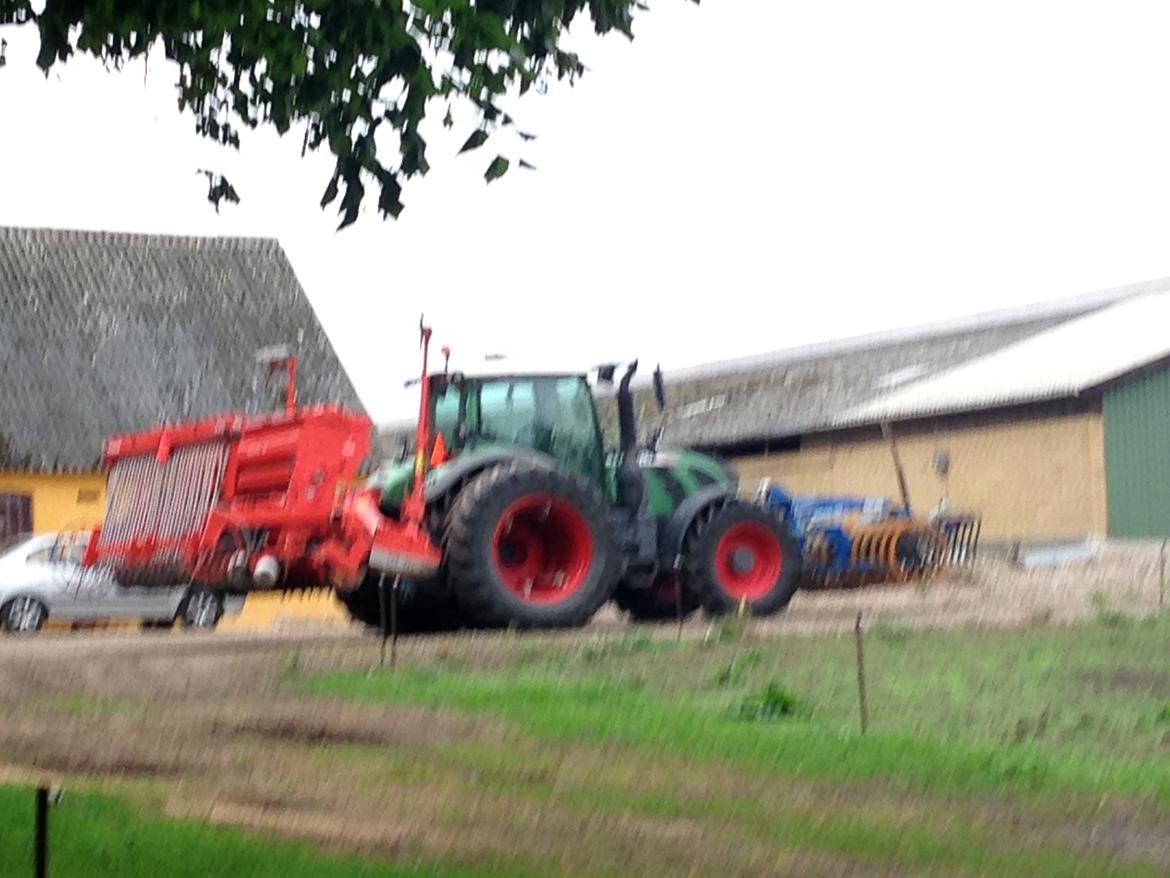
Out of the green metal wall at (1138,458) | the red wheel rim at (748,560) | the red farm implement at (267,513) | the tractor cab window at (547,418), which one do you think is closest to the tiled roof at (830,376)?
the green metal wall at (1138,458)

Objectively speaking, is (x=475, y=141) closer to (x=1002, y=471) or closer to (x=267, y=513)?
(x=267, y=513)

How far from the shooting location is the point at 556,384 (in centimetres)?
1625

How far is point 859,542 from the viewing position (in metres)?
19.0

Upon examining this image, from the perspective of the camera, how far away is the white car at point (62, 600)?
23.7m

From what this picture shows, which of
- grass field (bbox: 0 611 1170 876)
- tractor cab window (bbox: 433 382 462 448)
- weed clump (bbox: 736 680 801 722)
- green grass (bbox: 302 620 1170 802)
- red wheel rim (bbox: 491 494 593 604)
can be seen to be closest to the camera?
grass field (bbox: 0 611 1170 876)

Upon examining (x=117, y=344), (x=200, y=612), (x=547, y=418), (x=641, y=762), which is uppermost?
(x=117, y=344)

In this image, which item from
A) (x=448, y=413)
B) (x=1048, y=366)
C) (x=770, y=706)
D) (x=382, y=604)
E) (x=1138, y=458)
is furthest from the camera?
(x=1048, y=366)

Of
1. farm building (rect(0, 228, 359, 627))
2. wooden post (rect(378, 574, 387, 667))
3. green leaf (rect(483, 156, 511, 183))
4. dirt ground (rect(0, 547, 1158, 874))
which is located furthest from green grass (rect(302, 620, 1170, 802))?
farm building (rect(0, 228, 359, 627))

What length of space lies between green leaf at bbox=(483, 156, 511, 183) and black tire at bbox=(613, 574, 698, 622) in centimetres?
916

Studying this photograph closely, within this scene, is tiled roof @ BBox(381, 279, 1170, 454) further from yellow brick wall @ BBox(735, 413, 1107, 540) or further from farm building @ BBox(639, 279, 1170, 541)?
yellow brick wall @ BBox(735, 413, 1107, 540)

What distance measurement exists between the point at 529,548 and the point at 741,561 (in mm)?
2181

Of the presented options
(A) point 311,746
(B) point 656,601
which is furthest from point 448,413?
(A) point 311,746

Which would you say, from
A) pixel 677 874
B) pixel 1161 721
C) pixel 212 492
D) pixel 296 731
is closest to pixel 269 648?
pixel 212 492

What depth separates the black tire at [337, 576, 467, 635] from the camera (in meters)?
16.0
